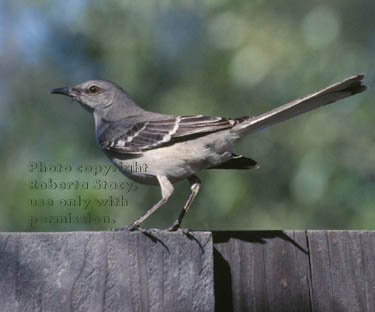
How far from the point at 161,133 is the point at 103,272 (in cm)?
250

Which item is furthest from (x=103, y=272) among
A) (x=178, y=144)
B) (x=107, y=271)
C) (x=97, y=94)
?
(x=97, y=94)

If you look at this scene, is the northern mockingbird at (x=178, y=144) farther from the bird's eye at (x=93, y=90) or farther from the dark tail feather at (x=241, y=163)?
the bird's eye at (x=93, y=90)

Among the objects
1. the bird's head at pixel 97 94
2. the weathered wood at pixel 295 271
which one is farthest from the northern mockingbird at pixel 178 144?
the weathered wood at pixel 295 271

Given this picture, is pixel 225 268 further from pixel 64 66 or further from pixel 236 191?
pixel 64 66

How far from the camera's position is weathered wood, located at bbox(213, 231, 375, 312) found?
3238 millimetres

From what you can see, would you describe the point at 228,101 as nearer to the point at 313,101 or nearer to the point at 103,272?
the point at 313,101

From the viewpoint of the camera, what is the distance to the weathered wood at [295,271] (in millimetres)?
3238

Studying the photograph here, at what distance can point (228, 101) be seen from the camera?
741 centimetres

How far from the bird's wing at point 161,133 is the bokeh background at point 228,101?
4.01ft

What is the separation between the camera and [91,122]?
800 centimetres

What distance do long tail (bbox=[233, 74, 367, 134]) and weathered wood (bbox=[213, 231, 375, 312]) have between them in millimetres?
1054

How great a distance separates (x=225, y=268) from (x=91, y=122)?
5.04m

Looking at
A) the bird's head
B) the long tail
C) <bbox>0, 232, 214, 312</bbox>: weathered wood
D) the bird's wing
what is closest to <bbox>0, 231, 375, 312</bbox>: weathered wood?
<bbox>0, 232, 214, 312</bbox>: weathered wood

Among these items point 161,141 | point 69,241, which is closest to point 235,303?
point 69,241
